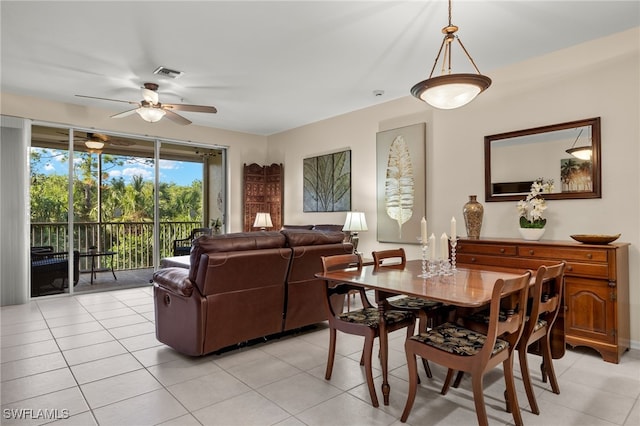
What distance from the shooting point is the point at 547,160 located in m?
3.64

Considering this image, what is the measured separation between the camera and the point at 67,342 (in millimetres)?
3387

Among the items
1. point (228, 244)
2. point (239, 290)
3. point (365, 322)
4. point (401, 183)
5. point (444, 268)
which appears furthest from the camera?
point (401, 183)

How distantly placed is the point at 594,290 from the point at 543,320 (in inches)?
38.8

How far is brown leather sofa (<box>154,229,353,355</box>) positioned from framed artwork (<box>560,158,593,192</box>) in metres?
2.30

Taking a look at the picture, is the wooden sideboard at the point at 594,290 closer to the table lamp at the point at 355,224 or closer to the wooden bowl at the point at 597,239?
the wooden bowl at the point at 597,239

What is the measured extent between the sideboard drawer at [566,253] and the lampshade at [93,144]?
6015 mm

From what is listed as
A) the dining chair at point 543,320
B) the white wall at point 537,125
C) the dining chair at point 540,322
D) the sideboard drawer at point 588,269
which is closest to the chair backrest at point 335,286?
the dining chair at point 540,322

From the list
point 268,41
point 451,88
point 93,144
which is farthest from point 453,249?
point 93,144

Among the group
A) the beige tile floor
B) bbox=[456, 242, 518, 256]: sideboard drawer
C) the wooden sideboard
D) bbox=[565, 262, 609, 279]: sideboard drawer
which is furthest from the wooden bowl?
the beige tile floor

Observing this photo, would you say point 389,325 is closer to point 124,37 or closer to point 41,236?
point 124,37

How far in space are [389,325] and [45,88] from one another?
16.7 feet

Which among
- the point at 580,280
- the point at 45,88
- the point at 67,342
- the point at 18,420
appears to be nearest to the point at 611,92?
the point at 580,280

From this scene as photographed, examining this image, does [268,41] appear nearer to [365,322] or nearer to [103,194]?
[365,322]

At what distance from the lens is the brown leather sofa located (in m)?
2.84
